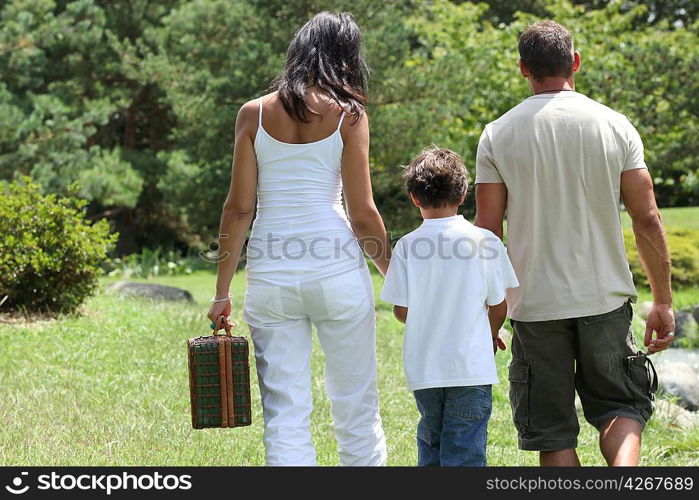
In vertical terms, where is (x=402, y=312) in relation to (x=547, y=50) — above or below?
below

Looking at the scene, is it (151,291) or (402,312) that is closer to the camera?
(402,312)

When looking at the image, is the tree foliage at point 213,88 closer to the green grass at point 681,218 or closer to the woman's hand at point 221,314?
the green grass at point 681,218

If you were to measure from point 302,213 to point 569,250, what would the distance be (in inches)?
36.4

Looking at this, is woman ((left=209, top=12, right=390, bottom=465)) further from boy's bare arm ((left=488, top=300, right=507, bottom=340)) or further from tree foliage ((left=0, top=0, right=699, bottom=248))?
tree foliage ((left=0, top=0, right=699, bottom=248))

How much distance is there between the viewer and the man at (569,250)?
10.1ft

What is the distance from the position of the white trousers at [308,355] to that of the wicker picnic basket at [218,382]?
0.24 ft

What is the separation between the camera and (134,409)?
496 centimetres

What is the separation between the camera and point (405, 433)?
16.2 ft

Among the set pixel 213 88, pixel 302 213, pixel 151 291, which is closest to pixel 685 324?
pixel 151 291

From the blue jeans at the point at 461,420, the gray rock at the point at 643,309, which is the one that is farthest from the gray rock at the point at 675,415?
the gray rock at the point at 643,309

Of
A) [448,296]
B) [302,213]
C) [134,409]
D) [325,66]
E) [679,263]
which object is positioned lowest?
[134,409]

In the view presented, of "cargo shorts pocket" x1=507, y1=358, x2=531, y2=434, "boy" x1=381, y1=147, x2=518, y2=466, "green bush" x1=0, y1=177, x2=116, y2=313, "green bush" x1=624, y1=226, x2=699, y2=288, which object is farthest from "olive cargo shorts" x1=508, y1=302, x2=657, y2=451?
"green bush" x1=624, y1=226, x2=699, y2=288

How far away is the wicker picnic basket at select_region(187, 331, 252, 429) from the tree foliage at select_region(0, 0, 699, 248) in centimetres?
830

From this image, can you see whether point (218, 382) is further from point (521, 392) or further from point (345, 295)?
point (521, 392)
